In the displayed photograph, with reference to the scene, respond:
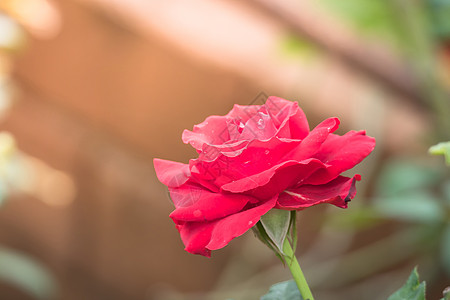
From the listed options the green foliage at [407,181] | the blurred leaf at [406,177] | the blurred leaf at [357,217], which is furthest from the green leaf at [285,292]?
the blurred leaf at [406,177]

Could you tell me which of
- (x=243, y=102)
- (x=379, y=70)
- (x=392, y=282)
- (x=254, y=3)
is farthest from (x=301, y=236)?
(x=254, y=3)

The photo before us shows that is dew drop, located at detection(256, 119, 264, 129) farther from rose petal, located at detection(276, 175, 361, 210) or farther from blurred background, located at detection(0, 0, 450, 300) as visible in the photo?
blurred background, located at detection(0, 0, 450, 300)

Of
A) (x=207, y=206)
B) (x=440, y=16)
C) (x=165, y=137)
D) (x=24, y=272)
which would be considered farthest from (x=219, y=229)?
(x=165, y=137)

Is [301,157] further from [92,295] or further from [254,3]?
[92,295]

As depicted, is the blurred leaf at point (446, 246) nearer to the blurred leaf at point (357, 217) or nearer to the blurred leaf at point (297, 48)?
the blurred leaf at point (357, 217)

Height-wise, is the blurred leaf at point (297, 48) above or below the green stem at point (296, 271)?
above

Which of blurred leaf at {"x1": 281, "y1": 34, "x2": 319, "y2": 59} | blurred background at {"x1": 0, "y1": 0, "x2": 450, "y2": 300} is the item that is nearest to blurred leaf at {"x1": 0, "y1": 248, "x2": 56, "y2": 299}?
blurred background at {"x1": 0, "y1": 0, "x2": 450, "y2": 300}
